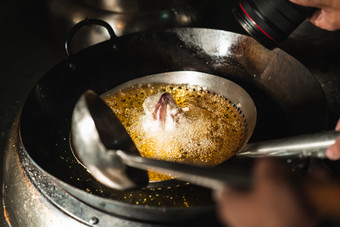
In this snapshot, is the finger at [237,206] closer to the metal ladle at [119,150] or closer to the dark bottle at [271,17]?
the metal ladle at [119,150]

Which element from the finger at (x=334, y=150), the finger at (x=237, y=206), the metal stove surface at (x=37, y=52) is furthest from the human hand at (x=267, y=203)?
the metal stove surface at (x=37, y=52)

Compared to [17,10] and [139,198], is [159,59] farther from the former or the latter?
[17,10]

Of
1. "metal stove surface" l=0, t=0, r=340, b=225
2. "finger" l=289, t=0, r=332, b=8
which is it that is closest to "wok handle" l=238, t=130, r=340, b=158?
"finger" l=289, t=0, r=332, b=8

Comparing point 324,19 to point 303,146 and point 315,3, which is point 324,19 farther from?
point 303,146

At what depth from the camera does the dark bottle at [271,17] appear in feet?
3.29

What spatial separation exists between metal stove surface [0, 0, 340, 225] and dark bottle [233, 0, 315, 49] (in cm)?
66

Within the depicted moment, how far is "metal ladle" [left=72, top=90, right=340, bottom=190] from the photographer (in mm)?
675

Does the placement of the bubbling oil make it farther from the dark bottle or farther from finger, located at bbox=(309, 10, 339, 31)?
finger, located at bbox=(309, 10, 339, 31)

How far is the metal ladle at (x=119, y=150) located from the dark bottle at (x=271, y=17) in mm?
405

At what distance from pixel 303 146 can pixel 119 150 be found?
1.51 feet

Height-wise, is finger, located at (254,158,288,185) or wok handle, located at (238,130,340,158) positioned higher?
finger, located at (254,158,288,185)

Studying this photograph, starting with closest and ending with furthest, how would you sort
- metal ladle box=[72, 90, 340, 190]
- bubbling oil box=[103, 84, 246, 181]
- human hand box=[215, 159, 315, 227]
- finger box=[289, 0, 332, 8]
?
human hand box=[215, 159, 315, 227] → metal ladle box=[72, 90, 340, 190] → finger box=[289, 0, 332, 8] → bubbling oil box=[103, 84, 246, 181]

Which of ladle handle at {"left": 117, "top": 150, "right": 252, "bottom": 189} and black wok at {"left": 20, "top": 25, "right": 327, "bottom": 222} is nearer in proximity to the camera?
ladle handle at {"left": 117, "top": 150, "right": 252, "bottom": 189}

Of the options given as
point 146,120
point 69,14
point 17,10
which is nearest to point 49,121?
point 146,120
